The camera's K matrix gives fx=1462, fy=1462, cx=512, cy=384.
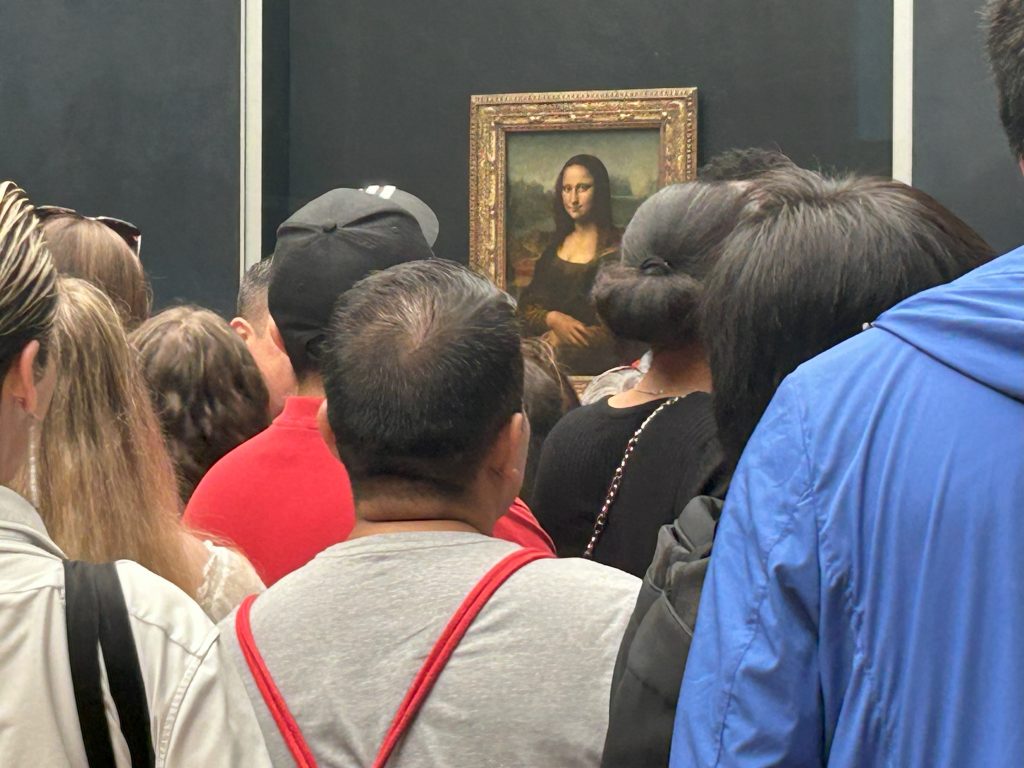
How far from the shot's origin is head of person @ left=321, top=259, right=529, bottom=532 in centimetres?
202

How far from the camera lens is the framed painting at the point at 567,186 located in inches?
321

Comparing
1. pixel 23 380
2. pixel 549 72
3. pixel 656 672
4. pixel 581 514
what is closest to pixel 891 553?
pixel 656 672

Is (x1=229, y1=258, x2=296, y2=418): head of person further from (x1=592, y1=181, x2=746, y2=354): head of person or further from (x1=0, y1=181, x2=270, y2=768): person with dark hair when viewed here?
(x1=0, y1=181, x2=270, y2=768): person with dark hair

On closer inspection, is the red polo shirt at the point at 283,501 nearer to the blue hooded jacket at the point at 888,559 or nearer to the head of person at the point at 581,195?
the blue hooded jacket at the point at 888,559

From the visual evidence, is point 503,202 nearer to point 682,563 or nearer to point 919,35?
point 919,35

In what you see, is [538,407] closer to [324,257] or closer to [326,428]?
[324,257]

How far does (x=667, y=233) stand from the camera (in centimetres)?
296

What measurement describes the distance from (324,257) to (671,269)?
2.29ft

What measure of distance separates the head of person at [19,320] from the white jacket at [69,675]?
167 millimetres

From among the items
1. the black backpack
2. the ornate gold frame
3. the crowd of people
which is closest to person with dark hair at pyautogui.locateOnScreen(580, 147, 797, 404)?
the ornate gold frame

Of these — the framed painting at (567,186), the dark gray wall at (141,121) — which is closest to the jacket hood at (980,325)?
the framed painting at (567,186)

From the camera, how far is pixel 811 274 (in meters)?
1.70

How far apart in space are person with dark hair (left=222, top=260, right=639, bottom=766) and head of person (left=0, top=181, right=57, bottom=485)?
423mm

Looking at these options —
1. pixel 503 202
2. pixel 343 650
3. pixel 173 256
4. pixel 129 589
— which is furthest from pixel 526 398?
pixel 173 256
